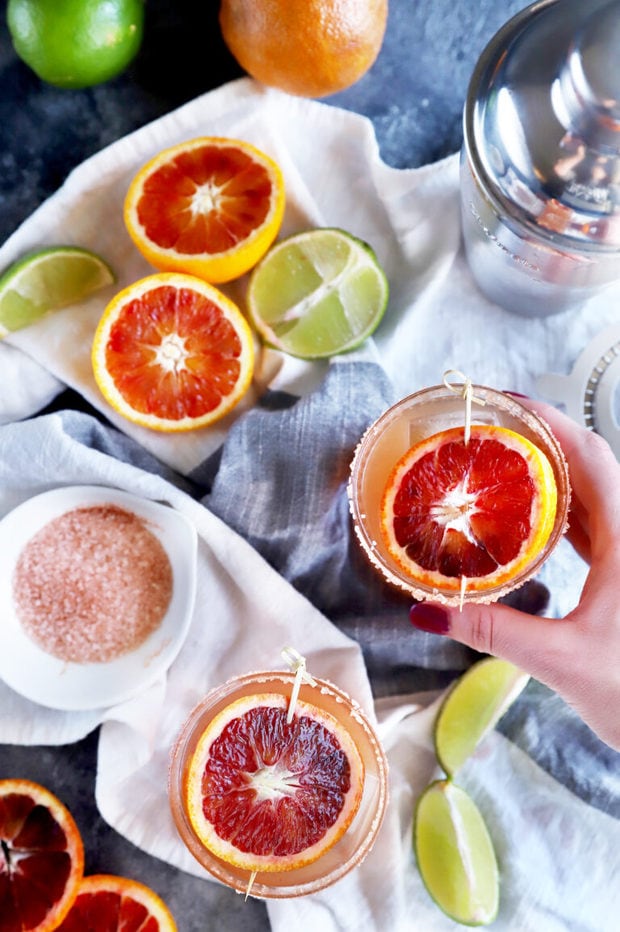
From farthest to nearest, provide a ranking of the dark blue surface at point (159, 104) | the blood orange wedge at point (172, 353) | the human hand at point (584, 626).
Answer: the dark blue surface at point (159, 104)
the blood orange wedge at point (172, 353)
the human hand at point (584, 626)

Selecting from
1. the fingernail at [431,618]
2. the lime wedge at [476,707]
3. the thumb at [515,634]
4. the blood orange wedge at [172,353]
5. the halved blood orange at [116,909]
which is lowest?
the halved blood orange at [116,909]

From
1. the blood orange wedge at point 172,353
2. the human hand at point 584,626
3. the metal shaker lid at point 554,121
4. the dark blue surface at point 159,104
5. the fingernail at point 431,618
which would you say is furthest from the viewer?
the dark blue surface at point 159,104

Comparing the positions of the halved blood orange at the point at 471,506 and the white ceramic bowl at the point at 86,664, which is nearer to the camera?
the halved blood orange at the point at 471,506

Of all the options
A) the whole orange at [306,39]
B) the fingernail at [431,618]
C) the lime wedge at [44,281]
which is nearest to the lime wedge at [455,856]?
the fingernail at [431,618]

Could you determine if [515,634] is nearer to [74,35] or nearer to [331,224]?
[331,224]

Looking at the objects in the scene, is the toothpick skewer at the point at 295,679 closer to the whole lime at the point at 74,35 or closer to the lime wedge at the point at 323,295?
the lime wedge at the point at 323,295

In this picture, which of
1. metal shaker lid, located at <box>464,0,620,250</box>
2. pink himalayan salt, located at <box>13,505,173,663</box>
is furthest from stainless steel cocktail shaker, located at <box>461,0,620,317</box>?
pink himalayan salt, located at <box>13,505,173,663</box>

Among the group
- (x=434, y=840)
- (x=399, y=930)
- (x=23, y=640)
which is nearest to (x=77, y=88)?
(x=23, y=640)

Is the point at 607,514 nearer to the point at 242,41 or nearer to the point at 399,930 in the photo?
the point at 399,930
